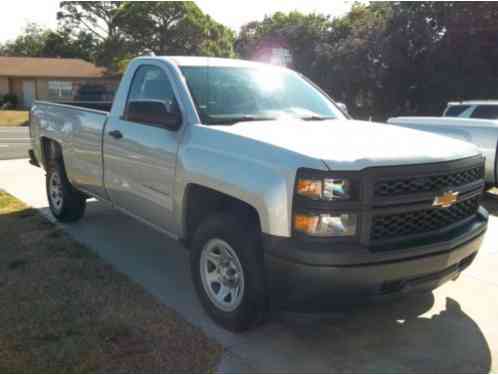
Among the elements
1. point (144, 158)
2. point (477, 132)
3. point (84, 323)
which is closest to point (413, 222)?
point (144, 158)

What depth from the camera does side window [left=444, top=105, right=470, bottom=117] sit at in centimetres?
1070

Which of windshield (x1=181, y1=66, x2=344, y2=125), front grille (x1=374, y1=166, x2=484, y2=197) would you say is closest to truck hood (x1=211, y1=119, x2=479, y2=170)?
front grille (x1=374, y1=166, x2=484, y2=197)

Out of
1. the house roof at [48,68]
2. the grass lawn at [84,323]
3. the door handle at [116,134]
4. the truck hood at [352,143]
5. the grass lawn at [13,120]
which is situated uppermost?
the house roof at [48,68]

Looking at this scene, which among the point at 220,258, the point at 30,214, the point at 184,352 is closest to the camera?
the point at 184,352

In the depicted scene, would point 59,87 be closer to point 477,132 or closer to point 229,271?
point 477,132

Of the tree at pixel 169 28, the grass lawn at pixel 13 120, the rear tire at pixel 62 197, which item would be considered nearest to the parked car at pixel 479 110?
the rear tire at pixel 62 197

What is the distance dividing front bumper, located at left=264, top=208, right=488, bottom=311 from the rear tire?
12.8 ft

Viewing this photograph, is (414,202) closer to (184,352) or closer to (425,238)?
(425,238)

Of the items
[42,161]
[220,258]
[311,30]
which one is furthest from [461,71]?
[220,258]

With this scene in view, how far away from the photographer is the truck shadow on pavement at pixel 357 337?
10.5 ft

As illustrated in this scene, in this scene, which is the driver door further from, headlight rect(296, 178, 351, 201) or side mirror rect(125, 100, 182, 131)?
headlight rect(296, 178, 351, 201)

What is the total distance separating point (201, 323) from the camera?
373 centimetres

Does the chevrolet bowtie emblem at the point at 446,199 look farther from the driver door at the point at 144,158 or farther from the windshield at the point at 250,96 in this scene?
the driver door at the point at 144,158

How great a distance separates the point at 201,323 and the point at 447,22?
20699 mm
